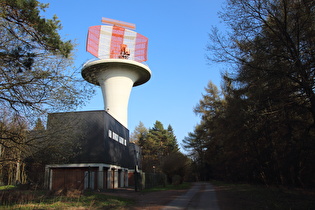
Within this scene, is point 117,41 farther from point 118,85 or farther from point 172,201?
point 172,201

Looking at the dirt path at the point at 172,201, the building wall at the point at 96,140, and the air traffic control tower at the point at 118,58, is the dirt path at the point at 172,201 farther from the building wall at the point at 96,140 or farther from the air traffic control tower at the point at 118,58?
the air traffic control tower at the point at 118,58

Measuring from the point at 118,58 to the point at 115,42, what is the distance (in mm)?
3512

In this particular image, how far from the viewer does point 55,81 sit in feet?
30.7

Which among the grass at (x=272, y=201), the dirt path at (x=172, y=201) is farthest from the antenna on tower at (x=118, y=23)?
the grass at (x=272, y=201)

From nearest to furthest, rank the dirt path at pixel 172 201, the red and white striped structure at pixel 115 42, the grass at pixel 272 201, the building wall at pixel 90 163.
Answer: the grass at pixel 272 201, the dirt path at pixel 172 201, the building wall at pixel 90 163, the red and white striped structure at pixel 115 42

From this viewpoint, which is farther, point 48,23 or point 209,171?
point 209,171

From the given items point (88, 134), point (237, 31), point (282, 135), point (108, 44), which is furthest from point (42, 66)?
point (108, 44)

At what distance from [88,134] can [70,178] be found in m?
4.94

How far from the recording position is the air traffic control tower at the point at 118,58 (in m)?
35.9

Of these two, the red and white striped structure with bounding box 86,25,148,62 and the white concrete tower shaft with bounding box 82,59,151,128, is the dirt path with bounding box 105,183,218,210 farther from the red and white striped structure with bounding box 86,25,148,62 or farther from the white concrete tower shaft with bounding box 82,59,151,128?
the red and white striped structure with bounding box 86,25,148,62

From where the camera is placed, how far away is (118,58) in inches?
1444

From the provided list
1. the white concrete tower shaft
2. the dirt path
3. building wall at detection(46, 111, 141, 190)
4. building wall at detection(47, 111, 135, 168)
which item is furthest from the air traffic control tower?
the dirt path

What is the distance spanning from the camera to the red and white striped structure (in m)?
36.5

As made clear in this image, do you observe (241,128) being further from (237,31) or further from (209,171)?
(209,171)
